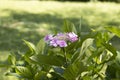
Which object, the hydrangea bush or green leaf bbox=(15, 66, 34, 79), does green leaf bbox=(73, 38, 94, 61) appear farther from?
green leaf bbox=(15, 66, 34, 79)

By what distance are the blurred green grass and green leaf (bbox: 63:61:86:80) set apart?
380cm

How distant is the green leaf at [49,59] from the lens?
234 centimetres

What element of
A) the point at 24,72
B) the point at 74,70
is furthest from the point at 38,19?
the point at 74,70

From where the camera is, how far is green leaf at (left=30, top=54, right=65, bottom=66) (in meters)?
2.34

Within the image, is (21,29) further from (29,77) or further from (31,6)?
(29,77)

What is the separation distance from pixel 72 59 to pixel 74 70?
132 mm

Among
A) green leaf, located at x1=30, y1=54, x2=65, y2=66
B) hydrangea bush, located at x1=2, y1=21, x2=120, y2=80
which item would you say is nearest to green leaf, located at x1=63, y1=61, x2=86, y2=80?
hydrangea bush, located at x1=2, y1=21, x2=120, y2=80

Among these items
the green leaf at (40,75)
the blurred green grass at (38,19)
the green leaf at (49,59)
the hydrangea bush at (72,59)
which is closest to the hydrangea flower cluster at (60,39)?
the hydrangea bush at (72,59)

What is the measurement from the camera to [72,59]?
240 centimetres

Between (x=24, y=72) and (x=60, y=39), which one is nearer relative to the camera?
(x=60, y=39)

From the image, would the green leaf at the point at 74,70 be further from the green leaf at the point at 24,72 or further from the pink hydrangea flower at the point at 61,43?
the green leaf at the point at 24,72

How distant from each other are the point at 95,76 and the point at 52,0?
13.0 m

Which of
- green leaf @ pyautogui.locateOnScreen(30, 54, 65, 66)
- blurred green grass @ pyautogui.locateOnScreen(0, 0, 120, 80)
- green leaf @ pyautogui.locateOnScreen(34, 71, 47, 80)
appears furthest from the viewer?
blurred green grass @ pyautogui.locateOnScreen(0, 0, 120, 80)

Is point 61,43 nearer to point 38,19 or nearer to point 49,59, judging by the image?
point 49,59
